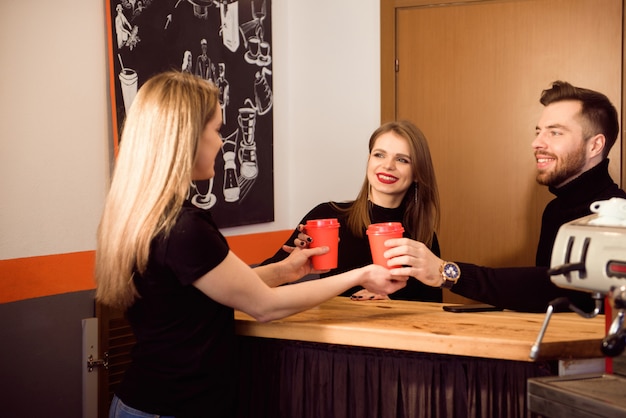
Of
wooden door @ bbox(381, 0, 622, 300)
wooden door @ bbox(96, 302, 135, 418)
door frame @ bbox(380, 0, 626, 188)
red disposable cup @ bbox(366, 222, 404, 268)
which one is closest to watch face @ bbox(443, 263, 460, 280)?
red disposable cup @ bbox(366, 222, 404, 268)

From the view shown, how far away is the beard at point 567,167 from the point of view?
2578 mm

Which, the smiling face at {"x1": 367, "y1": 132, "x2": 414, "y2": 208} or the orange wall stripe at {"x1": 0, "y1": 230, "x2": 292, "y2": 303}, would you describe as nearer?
the orange wall stripe at {"x1": 0, "y1": 230, "x2": 292, "y2": 303}

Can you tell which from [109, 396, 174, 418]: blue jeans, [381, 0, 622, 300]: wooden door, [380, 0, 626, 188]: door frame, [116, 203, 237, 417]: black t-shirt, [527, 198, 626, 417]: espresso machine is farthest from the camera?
[380, 0, 626, 188]: door frame

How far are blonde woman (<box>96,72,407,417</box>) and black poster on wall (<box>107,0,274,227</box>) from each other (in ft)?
3.45

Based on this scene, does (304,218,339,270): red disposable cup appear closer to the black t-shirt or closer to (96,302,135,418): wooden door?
the black t-shirt

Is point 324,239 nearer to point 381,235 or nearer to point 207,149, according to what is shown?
point 381,235

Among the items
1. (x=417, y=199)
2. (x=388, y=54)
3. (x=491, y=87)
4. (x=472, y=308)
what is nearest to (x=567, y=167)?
(x=417, y=199)

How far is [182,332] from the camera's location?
5.07 ft

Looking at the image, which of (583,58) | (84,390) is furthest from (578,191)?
(84,390)

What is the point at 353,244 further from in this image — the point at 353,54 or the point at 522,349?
the point at 353,54

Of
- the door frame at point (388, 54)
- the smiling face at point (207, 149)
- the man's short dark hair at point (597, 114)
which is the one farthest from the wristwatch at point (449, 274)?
the door frame at point (388, 54)

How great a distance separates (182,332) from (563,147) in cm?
169

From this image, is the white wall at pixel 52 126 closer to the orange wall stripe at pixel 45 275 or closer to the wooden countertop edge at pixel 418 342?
the orange wall stripe at pixel 45 275

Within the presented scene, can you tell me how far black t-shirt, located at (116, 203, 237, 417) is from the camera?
1465mm
